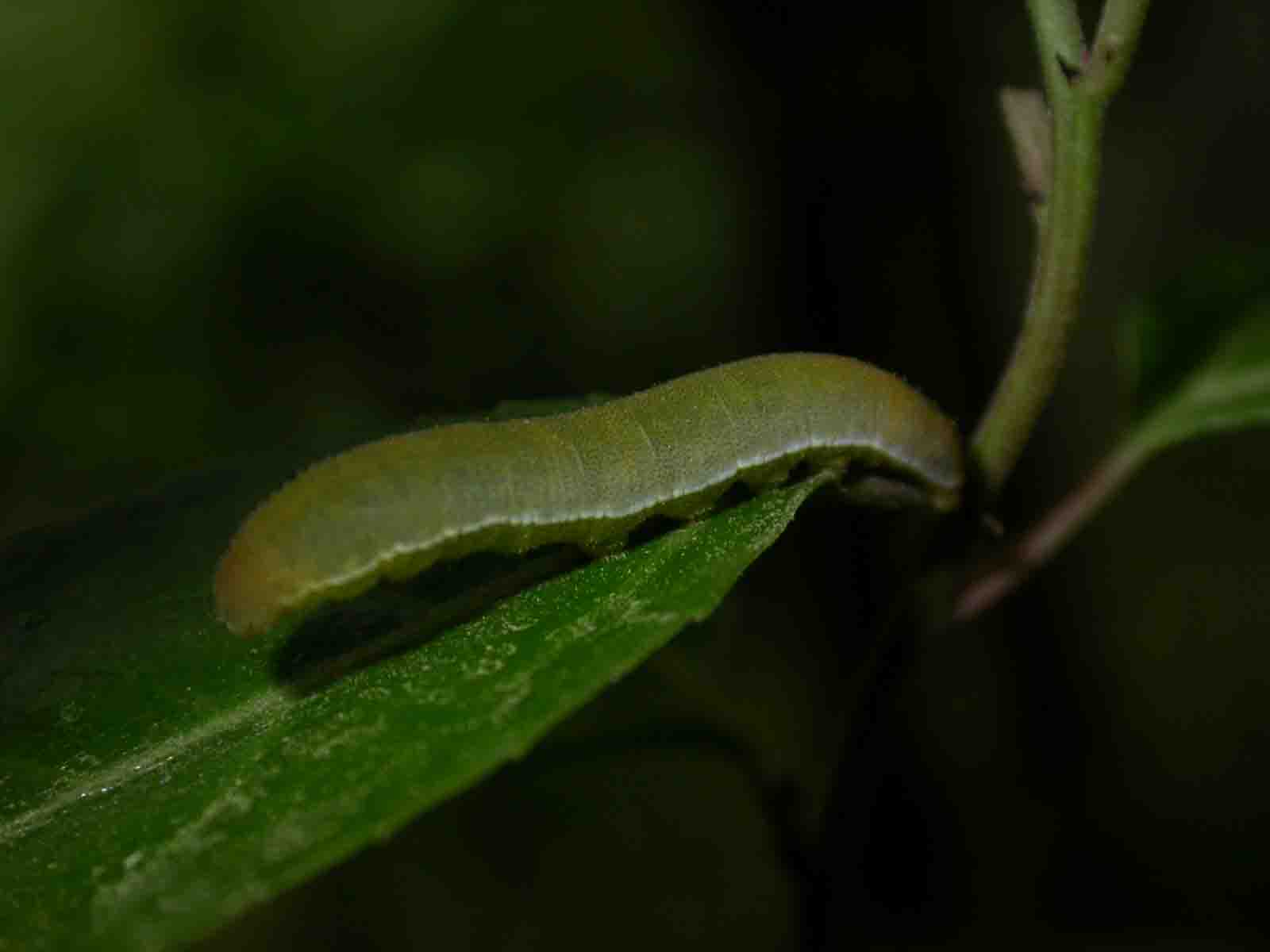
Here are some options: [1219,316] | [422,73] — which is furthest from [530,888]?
[1219,316]

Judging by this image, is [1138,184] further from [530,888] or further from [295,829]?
[295,829]

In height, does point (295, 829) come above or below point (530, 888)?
above

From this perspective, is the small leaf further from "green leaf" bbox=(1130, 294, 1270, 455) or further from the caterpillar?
the caterpillar

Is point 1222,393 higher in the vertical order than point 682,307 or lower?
higher

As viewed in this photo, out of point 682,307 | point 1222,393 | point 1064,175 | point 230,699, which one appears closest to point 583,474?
point 230,699

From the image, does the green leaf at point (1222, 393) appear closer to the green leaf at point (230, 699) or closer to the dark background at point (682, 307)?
the green leaf at point (230, 699)

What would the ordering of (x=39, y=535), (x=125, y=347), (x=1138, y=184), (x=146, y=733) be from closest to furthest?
(x=146, y=733) < (x=39, y=535) < (x=125, y=347) < (x=1138, y=184)

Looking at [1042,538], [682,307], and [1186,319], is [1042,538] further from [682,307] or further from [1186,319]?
[682,307]
